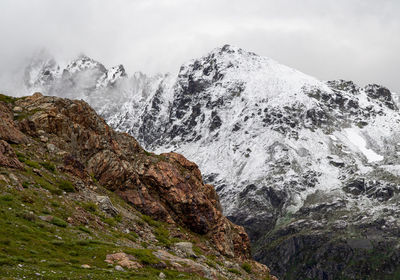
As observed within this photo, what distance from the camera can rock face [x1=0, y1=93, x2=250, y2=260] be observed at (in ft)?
160

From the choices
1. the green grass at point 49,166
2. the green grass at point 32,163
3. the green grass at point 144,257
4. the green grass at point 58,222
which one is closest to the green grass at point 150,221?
the green grass at point 49,166

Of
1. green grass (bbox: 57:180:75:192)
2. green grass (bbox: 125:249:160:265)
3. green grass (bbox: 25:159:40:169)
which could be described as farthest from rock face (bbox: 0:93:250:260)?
green grass (bbox: 125:249:160:265)

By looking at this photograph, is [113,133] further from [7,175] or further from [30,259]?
[30,259]

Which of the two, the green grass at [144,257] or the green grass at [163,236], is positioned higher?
the green grass at [163,236]

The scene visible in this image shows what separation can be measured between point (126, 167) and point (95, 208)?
16374 millimetres

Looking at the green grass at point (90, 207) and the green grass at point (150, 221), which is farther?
the green grass at point (150, 221)

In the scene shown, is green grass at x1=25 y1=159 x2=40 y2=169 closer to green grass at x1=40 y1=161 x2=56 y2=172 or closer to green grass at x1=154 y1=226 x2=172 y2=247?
green grass at x1=40 y1=161 x2=56 y2=172

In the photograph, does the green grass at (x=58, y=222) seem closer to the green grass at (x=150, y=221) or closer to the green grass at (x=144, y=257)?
the green grass at (x=144, y=257)

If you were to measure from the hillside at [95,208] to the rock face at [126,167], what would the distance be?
0.15 meters

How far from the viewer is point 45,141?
1817 inches

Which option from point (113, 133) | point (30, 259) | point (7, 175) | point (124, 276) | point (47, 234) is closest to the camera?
point (30, 259)

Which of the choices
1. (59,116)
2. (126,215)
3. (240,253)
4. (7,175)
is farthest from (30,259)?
(240,253)

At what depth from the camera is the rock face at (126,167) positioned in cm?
4875

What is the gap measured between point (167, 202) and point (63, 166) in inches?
676
